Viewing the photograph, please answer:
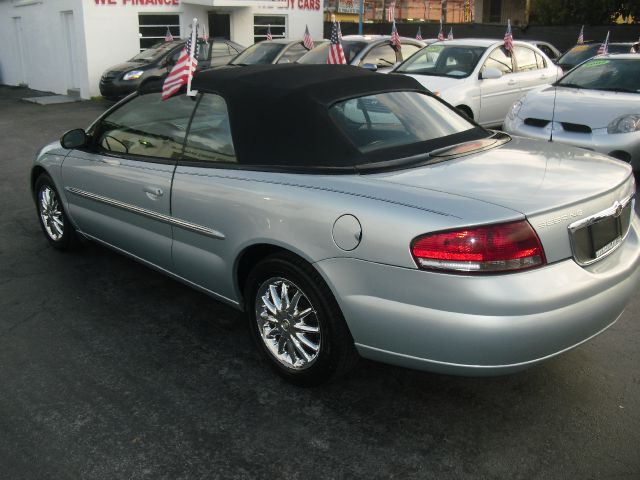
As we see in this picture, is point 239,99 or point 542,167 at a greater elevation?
point 239,99

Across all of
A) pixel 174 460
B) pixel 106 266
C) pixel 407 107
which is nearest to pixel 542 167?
pixel 407 107

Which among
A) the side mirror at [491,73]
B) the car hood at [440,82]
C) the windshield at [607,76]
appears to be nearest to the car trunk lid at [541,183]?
the windshield at [607,76]

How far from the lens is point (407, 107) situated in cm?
391

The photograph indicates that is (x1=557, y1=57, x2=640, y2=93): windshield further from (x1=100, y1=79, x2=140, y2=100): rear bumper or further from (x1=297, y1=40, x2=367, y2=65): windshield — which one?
(x1=100, y1=79, x2=140, y2=100): rear bumper

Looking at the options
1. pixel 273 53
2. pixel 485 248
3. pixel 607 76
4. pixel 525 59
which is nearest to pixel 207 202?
pixel 485 248

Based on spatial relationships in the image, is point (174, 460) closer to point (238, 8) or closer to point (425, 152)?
point (425, 152)

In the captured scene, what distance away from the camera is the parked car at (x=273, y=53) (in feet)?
46.2

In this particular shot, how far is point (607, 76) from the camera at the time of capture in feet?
27.3

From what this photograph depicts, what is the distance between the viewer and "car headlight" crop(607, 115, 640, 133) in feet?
23.3

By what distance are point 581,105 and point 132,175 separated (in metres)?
5.41

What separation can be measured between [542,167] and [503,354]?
108cm

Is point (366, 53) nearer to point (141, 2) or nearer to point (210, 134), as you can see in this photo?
point (210, 134)

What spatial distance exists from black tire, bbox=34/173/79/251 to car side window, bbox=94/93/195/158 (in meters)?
0.90

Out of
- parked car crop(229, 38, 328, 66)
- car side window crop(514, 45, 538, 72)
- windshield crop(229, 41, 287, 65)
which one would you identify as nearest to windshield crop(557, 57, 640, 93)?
car side window crop(514, 45, 538, 72)
